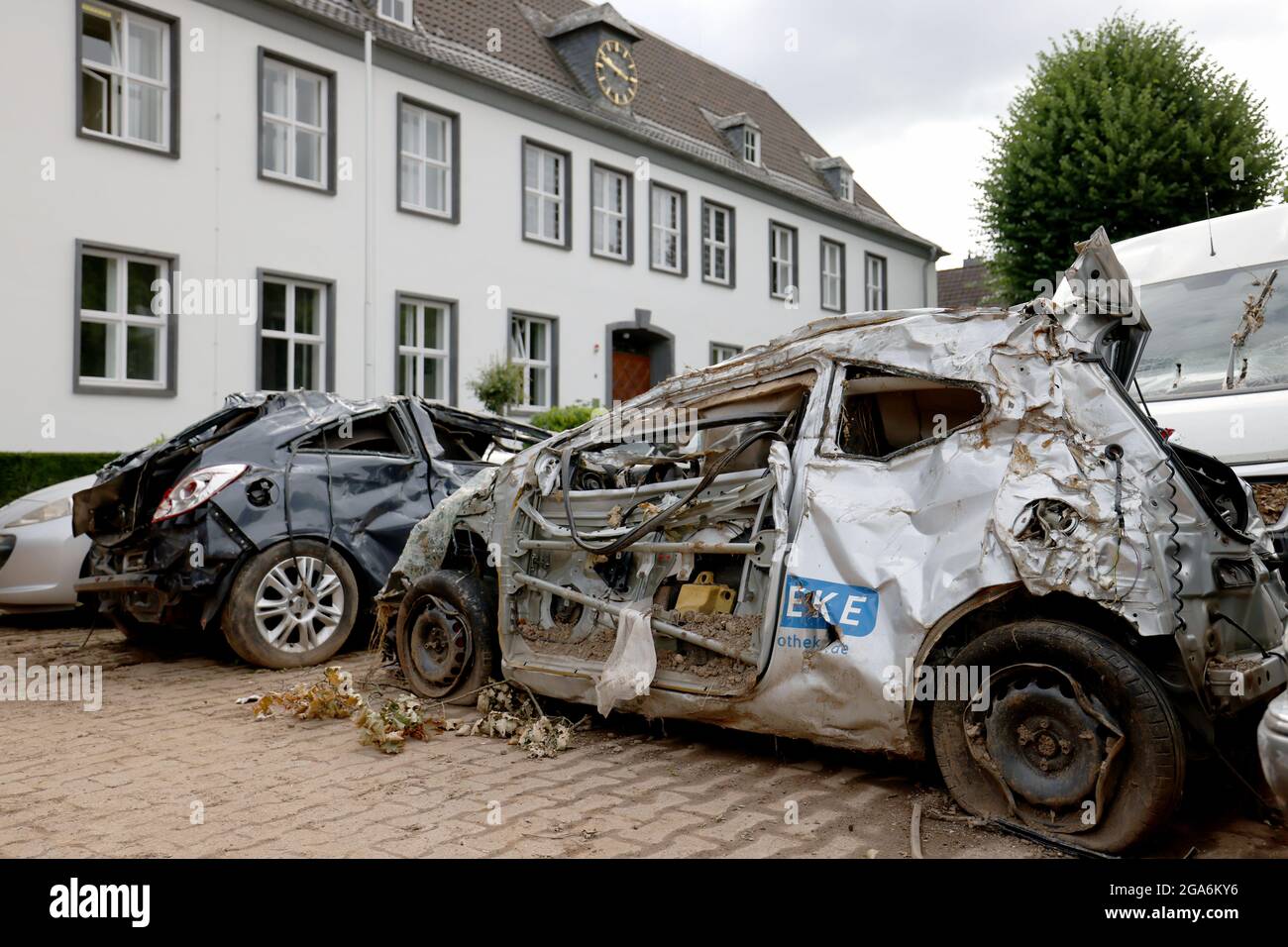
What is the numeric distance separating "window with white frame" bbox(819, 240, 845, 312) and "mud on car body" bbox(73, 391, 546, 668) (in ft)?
69.7

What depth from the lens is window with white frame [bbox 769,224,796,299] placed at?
2552cm

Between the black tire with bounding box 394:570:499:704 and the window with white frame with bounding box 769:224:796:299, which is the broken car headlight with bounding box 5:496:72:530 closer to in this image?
the black tire with bounding box 394:570:499:704

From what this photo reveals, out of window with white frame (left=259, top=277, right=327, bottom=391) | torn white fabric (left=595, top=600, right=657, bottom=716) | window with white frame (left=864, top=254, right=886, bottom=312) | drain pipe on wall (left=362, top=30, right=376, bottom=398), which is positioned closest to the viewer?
torn white fabric (left=595, top=600, right=657, bottom=716)

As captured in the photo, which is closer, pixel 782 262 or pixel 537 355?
pixel 537 355

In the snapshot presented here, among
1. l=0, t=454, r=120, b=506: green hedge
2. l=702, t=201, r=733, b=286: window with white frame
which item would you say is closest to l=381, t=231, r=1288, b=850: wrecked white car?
l=0, t=454, r=120, b=506: green hedge

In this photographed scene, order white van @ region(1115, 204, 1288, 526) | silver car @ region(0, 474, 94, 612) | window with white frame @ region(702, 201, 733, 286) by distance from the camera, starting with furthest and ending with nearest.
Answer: window with white frame @ region(702, 201, 733, 286), silver car @ region(0, 474, 94, 612), white van @ region(1115, 204, 1288, 526)

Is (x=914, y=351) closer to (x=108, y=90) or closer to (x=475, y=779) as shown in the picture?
(x=475, y=779)

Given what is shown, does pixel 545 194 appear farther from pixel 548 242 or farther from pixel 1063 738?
pixel 1063 738

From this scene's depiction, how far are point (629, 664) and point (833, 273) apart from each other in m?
24.5

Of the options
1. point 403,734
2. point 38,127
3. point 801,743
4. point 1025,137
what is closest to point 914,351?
point 801,743

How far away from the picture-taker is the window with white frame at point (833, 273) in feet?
89.4

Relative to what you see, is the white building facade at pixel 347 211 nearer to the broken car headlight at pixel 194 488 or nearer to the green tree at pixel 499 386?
the green tree at pixel 499 386

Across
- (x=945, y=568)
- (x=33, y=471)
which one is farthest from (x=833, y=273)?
(x=945, y=568)

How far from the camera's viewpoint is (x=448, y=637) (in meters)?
5.48
